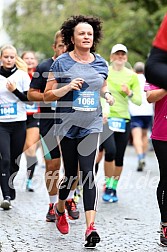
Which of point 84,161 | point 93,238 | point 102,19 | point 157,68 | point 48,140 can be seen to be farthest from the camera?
point 102,19

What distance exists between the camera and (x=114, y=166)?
953cm

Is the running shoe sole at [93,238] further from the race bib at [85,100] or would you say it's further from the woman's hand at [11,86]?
the woman's hand at [11,86]

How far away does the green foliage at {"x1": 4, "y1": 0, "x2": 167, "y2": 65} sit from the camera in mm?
21109

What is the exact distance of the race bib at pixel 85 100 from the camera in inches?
253

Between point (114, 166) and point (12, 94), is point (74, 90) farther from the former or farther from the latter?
point (114, 166)

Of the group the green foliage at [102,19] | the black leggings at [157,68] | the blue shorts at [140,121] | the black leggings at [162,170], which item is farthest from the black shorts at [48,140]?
the blue shorts at [140,121]

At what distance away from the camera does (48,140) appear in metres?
7.61

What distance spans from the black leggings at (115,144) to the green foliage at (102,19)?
4056mm

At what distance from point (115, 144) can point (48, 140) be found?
193 cm

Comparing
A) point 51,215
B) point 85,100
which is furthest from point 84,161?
point 51,215

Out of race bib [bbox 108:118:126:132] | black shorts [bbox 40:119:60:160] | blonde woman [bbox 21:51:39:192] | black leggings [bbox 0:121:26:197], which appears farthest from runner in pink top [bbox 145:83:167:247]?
blonde woman [bbox 21:51:39:192]

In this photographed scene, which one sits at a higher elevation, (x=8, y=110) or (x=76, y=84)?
(x=76, y=84)

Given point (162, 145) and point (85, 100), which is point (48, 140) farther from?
point (162, 145)

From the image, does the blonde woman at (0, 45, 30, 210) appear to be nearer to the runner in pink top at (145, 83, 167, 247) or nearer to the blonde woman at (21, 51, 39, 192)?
the blonde woman at (21, 51, 39, 192)
